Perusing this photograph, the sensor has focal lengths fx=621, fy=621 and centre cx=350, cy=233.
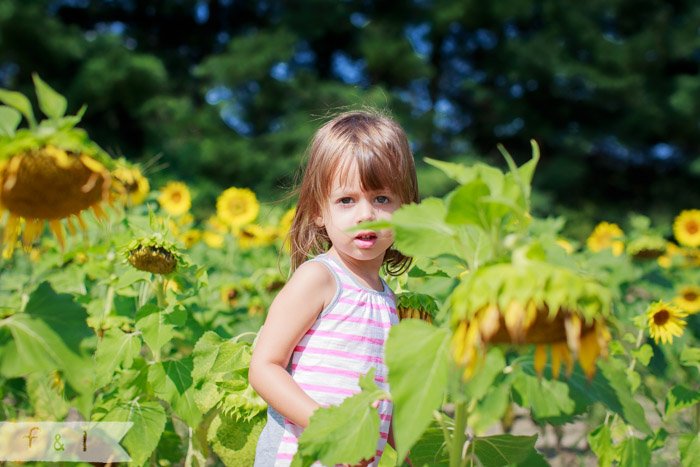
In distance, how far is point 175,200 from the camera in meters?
3.07

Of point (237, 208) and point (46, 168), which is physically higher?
point (237, 208)

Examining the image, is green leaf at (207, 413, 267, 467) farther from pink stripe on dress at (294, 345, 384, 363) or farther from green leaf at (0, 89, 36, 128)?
green leaf at (0, 89, 36, 128)

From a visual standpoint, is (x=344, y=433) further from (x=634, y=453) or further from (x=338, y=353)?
(x=634, y=453)

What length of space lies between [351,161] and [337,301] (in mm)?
251

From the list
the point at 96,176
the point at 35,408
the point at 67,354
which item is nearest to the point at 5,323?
the point at 67,354

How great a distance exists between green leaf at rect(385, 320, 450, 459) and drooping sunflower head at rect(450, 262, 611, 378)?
5 cm

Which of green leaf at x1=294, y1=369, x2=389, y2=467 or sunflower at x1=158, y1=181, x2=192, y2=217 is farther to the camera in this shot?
sunflower at x1=158, y1=181, x2=192, y2=217

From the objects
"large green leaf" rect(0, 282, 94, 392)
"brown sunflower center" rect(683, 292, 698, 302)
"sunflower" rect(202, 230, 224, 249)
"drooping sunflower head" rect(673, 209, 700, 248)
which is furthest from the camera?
"drooping sunflower head" rect(673, 209, 700, 248)

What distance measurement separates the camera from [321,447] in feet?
2.54

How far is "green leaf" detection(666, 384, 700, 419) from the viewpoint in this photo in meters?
1.25

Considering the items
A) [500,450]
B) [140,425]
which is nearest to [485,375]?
[500,450]

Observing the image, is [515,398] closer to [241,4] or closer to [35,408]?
[35,408]

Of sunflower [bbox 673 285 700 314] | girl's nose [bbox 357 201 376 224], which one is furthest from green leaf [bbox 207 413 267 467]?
sunflower [bbox 673 285 700 314]

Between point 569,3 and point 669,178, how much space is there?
3.67 m
